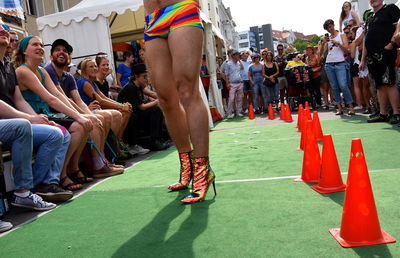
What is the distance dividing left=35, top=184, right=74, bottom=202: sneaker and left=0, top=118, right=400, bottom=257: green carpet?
97 millimetres

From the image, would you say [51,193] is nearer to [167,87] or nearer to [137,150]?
[167,87]

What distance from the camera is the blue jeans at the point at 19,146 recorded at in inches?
111

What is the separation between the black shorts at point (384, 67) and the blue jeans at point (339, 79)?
6.07ft

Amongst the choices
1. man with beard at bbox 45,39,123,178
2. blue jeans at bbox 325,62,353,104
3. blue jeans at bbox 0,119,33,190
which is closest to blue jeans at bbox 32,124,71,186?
blue jeans at bbox 0,119,33,190

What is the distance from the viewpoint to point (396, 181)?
104 inches

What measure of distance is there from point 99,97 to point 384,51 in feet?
14.0

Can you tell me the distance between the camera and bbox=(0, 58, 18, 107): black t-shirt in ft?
10.4

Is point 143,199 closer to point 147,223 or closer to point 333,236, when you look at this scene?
point 147,223

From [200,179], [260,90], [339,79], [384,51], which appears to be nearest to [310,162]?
[200,179]

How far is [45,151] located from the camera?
10.3 feet

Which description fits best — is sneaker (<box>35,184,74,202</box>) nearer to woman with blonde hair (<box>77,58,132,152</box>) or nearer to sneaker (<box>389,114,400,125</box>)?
woman with blonde hair (<box>77,58,132,152</box>)

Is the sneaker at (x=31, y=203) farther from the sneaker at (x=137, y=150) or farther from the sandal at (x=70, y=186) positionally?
the sneaker at (x=137, y=150)

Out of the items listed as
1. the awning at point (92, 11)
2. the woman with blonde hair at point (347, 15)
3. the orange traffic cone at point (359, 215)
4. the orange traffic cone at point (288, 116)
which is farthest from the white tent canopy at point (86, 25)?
the orange traffic cone at point (359, 215)

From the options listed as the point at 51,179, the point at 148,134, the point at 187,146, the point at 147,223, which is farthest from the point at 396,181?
the point at 148,134
